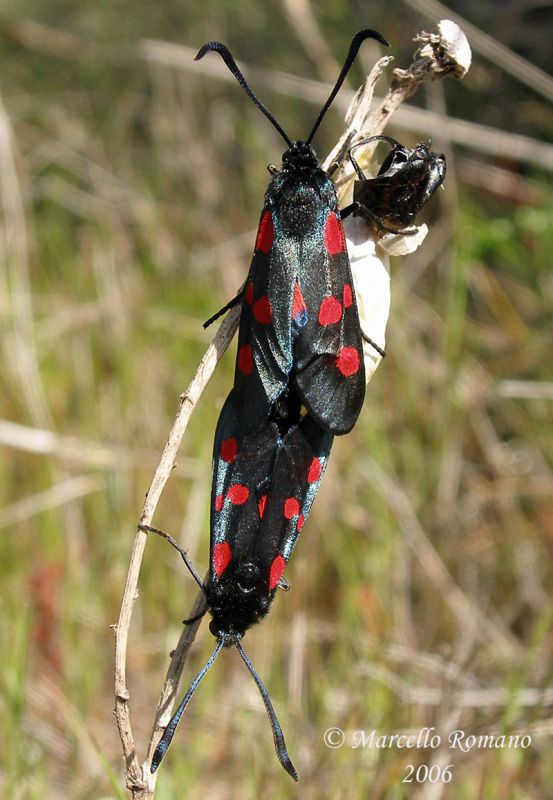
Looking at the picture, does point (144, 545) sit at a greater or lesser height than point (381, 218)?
lesser

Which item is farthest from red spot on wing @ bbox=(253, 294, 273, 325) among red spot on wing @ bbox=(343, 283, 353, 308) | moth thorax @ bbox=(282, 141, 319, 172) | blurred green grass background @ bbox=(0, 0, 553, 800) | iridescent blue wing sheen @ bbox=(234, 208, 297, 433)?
Result: blurred green grass background @ bbox=(0, 0, 553, 800)

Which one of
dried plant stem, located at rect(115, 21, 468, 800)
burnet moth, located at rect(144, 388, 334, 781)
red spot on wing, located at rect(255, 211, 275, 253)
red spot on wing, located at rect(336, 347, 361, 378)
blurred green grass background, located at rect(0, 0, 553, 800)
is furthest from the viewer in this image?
blurred green grass background, located at rect(0, 0, 553, 800)

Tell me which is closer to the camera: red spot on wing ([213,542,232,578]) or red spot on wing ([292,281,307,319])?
red spot on wing ([213,542,232,578])

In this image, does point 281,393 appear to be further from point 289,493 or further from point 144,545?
point 144,545

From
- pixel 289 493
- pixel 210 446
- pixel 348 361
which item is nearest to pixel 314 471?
pixel 289 493

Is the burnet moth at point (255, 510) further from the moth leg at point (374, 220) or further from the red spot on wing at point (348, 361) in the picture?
the moth leg at point (374, 220)

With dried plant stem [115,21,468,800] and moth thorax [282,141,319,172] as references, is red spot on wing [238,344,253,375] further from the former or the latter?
moth thorax [282,141,319,172]
